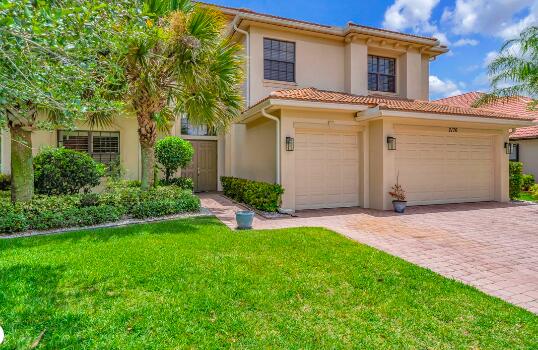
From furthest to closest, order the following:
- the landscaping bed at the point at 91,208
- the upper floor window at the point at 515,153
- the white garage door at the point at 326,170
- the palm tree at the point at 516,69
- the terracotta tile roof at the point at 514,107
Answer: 1. the upper floor window at the point at 515,153
2. the terracotta tile roof at the point at 514,107
3. the palm tree at the point at 516,69
4. the white garage door at the point at 326,170
5. the landscaping bed at the point at 91,208

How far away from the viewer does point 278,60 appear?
1417 cm

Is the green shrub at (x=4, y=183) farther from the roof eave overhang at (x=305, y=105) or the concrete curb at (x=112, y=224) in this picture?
the roof eave overhang at (x=305, y=105)

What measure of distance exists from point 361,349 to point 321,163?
8828 mm

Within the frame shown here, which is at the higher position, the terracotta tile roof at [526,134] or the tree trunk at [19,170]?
the terracotta tile roof at [526,134]

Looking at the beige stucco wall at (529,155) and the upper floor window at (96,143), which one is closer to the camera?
the upper floor window at (96,143)

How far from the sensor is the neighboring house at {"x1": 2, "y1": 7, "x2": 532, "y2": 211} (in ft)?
36.5

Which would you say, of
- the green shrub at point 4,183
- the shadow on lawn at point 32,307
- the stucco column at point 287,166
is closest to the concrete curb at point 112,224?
the stucco column at point 287,166

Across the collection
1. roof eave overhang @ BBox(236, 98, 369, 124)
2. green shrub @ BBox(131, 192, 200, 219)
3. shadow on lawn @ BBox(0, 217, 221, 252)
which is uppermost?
roof eave overhang @ BBox(236, 98, 369, 124)

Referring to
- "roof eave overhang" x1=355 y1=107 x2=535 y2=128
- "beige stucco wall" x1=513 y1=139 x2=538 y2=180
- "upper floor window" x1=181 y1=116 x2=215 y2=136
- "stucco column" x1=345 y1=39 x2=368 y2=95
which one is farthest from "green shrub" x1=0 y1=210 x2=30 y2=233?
"beige stucco wall" x1=513 y1=139 x2=538 y2=180

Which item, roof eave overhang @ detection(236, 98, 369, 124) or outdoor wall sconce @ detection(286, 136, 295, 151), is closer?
roof eave overhang @ detection(236, 98, 369, 124)

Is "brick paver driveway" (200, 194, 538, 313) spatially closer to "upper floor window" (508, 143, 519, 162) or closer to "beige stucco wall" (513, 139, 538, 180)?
"beige stucco wall" (513, 139, 538, 180)

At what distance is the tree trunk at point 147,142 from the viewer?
9625 millimetres

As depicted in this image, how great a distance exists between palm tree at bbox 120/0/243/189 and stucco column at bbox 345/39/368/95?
6717 mm

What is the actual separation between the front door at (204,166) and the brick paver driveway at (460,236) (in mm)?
4055
